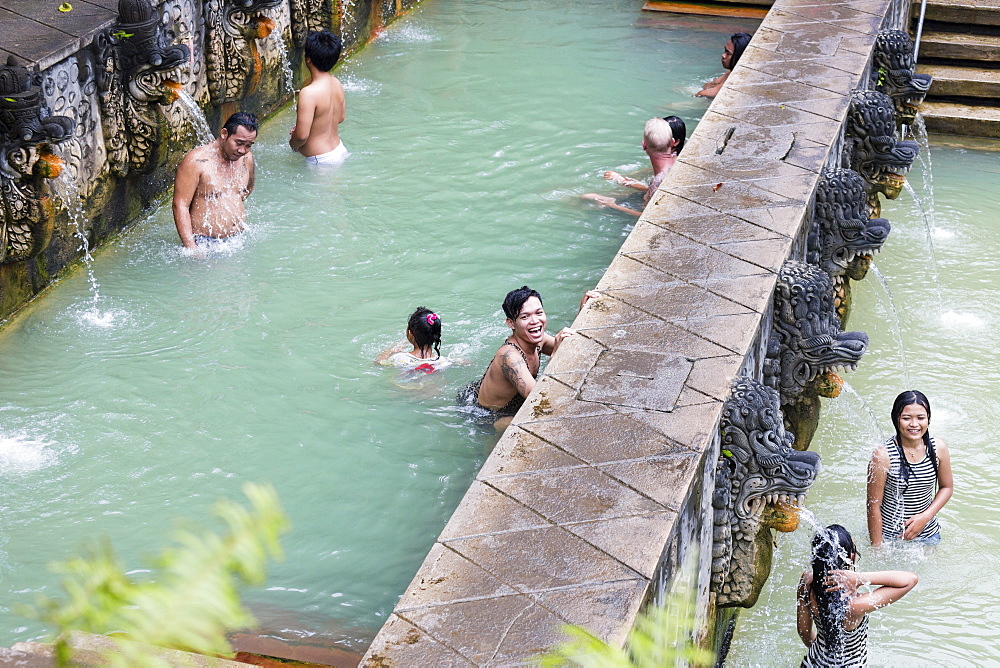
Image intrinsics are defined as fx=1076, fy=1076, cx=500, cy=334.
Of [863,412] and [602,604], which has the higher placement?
[602,604]

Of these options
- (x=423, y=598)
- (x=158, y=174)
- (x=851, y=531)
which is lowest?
(x=851, y=531)

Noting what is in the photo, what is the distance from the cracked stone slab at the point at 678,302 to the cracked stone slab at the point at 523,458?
113cm

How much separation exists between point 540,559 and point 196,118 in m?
6.34

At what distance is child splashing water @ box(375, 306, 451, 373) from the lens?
6.09 meters

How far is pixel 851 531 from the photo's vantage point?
225 inches

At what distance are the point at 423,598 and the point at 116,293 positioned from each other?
4.49 meters

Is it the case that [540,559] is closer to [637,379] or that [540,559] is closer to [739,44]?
[637,379]

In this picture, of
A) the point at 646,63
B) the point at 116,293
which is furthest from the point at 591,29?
the point at 116,293

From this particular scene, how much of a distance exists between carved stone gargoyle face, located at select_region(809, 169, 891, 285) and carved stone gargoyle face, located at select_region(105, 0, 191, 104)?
4474 millimetres

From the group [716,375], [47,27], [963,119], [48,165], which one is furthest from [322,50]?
[963,119]

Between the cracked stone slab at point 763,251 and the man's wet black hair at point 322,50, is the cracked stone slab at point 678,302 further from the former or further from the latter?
the man's wet black hair at point 322,50

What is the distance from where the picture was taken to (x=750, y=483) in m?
4.34

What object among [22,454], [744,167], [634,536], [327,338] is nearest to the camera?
[634,536]

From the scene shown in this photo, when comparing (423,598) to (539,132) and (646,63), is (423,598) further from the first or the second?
(646,63)
